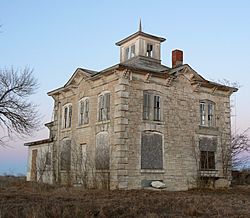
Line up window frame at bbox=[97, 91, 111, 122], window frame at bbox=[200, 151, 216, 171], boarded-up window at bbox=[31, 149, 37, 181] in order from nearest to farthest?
1. window frame at bbox=[97, 91, 111, 122]
2. window frame at bbox=[200, 151, 216, 171]
3. boarded-up window at bbox=[31, 149, 37, 181]

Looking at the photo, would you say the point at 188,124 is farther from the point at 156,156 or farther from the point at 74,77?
the point at 74,77

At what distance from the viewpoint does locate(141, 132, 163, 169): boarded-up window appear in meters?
22.2

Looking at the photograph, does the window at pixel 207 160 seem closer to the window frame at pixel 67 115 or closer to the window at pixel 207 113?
the window at pixel 207 113

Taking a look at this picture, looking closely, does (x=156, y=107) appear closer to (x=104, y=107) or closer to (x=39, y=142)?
(x=104, y=107)

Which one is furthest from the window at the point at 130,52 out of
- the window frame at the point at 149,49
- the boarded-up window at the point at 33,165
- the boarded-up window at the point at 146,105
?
the boarded-up window at the point at 33,165

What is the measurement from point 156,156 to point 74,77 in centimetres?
892

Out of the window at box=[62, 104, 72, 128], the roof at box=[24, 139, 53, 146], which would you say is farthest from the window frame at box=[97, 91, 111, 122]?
the roof at box=[24, 139, 53, 146]

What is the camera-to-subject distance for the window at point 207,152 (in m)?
25.4

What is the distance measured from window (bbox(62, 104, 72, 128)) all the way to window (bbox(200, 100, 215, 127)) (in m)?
9.97

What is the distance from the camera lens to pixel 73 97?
2772 cm

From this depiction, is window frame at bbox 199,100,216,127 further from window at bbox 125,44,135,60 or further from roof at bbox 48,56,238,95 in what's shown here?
window at bbox 125,44,135,60

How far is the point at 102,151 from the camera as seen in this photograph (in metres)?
23.0

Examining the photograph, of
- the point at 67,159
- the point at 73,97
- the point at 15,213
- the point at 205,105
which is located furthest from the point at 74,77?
the point at 15,213

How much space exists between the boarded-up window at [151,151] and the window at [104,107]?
9.07 ft
